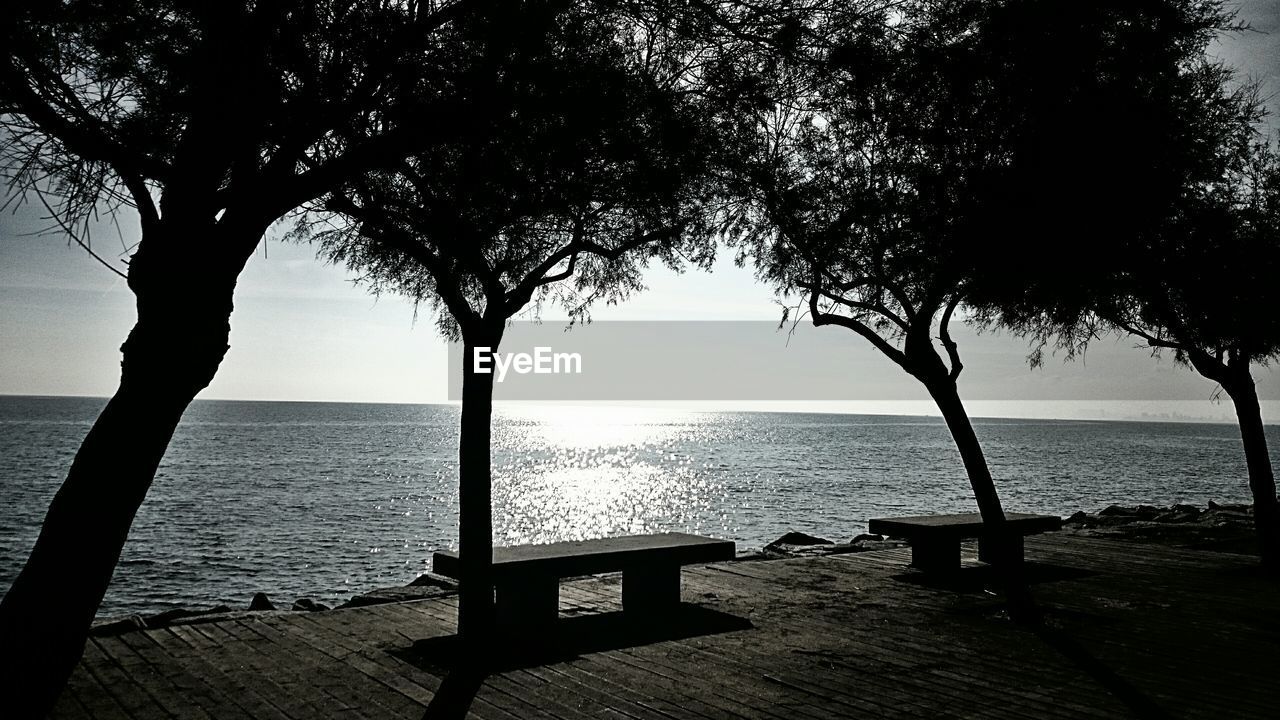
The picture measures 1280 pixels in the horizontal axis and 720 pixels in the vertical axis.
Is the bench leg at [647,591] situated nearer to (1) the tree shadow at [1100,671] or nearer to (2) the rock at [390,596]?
(2) the rock at [390,596]

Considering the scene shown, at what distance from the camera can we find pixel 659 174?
7574 millimetres

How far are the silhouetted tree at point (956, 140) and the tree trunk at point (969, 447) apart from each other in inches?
0.7

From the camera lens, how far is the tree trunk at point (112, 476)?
13.6ft

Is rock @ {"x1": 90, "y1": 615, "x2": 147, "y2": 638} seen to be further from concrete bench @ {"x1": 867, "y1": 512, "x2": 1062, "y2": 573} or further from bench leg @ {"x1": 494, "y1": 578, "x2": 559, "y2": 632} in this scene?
concrete bench @ {"x1": 867, "y1": 512, "x2": 1062, "y2": 573}

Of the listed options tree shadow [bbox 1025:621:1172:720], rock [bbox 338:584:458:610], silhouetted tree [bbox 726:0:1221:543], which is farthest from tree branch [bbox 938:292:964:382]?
rock [bbox 338:584:458:610]

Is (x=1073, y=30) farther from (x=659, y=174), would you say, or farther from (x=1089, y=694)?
(x=1089, y=694)

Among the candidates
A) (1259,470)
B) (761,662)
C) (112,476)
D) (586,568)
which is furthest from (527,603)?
(1259,470)

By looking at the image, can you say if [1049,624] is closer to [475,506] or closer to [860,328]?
[860,328]

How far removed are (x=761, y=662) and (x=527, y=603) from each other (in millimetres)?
2453

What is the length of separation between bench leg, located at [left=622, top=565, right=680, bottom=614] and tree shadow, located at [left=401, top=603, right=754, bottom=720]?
12cm

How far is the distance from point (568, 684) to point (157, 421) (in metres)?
3.87

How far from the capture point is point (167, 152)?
5.57 m

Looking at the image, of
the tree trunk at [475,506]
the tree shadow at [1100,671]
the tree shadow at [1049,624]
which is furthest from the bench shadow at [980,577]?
the tree trunk at [475,506]

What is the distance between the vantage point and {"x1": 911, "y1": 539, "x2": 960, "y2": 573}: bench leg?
12.0 meters
